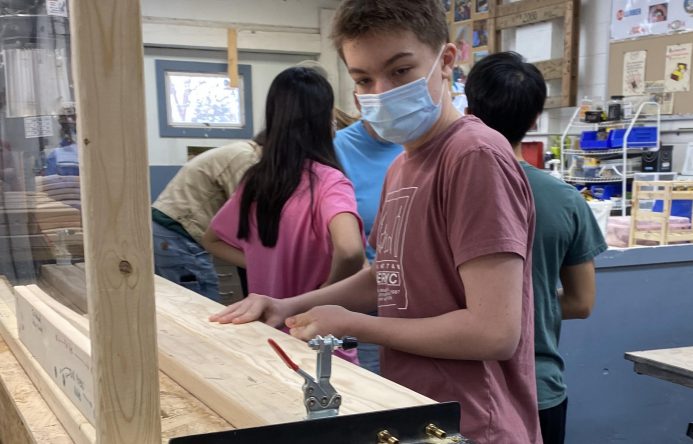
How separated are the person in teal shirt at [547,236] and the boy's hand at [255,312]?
56 cm

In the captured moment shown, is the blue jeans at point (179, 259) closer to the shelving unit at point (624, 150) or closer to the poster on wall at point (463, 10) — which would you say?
the shelving unit at point (624, 150)

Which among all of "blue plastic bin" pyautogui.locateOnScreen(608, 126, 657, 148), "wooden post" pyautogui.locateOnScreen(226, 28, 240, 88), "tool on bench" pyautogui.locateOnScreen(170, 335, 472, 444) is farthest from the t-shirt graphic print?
"wooden post" pyautogui.locateOnScreen(226, 28, 240, 88)

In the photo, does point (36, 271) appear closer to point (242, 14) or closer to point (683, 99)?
point (683, 99)

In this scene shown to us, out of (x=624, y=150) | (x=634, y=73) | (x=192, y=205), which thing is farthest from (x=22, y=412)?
(x=634, y=73)

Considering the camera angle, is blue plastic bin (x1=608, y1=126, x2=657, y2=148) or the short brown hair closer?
the short brown hair

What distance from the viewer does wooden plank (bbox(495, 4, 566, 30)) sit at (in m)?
4.64

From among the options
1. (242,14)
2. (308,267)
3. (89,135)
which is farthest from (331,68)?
(89,135)

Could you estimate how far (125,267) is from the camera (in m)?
0.60

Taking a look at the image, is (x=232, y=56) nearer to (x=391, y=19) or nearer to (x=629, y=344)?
(x=629, y=344)

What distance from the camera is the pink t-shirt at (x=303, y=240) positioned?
162cm

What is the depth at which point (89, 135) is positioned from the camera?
0.57m

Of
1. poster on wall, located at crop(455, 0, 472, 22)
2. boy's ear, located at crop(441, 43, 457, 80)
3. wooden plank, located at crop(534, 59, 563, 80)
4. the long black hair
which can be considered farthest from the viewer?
poster on wall, located at crop(455, 0, 472, 22)

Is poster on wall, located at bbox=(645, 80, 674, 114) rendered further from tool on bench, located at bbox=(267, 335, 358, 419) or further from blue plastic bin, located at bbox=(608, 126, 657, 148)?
tool on bench, located at bbox=(267, 335, 358, 419)

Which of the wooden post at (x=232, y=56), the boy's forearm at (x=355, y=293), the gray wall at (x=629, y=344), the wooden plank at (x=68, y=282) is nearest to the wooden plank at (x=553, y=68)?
the gray wall at (x=629, y=344)
